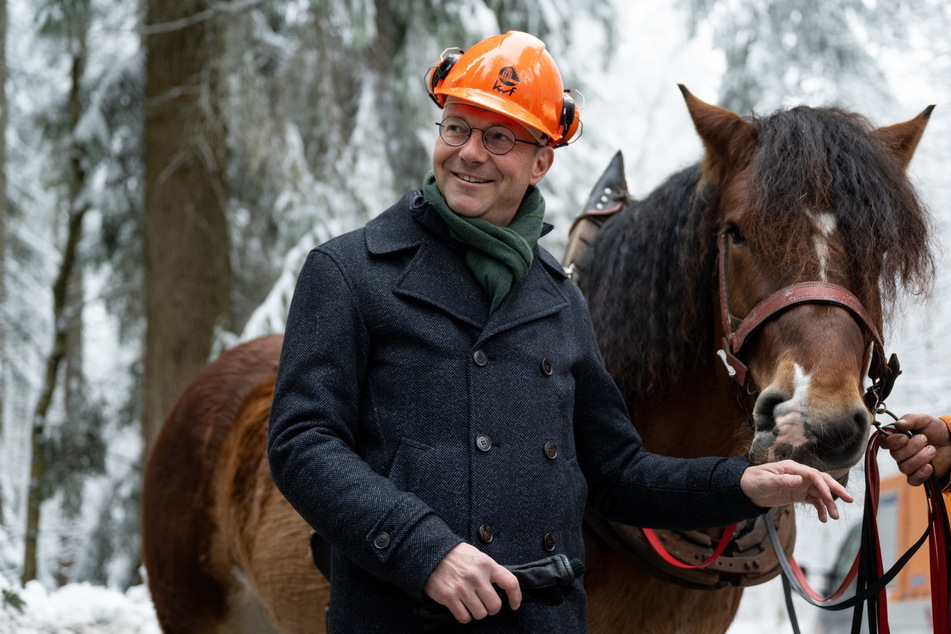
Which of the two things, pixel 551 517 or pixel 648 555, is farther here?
pixel 648 555

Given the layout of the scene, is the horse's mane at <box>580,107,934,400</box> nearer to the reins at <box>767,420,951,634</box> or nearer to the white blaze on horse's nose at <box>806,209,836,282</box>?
the white blaze on horse's nose at <box>806,209,836,282</box>

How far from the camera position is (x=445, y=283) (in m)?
1.83

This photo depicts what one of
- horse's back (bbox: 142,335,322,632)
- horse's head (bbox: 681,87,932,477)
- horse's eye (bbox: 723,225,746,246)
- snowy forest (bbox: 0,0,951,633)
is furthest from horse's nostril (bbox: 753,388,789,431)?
snowy forest (bbox: 0,0,951,633)

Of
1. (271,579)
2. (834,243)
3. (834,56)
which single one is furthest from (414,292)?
(834,56)

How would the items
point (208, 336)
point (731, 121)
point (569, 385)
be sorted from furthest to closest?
point (208, 336) < point (731, 121) < point (569, 385)

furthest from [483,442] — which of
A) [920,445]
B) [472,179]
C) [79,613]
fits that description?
[79,613]

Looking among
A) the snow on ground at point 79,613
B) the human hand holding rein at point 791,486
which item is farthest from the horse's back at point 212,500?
the human hand holding rein at point 791,486

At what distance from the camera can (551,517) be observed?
5.87ft

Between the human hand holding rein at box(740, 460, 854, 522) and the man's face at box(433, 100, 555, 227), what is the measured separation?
2.47 ft

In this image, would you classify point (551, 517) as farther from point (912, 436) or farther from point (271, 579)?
point (271, 579)

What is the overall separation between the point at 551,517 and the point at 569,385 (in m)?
0.29

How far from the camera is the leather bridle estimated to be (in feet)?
6.24

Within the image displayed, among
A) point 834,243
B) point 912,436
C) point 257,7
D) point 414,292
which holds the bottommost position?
point 912,436

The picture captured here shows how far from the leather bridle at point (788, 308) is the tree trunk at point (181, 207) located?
202 inches
